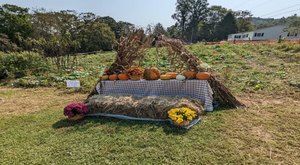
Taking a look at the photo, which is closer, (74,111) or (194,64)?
(74,111)

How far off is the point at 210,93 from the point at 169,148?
72.6 inches

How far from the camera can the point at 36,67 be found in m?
10.1

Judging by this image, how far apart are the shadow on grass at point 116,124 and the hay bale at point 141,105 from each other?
0.16m

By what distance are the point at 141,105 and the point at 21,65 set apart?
324 inches

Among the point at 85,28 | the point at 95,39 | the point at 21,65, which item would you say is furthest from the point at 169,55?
the point at 85,28

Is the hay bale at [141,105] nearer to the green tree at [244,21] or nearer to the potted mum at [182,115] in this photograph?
the potted mum at [182,115]

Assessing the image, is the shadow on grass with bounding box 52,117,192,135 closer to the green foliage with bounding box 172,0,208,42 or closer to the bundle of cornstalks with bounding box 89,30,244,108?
the bundle of cornstalks with bounding box 89,30,244,108

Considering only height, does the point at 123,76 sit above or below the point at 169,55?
below

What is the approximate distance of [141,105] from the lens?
4.16 metres

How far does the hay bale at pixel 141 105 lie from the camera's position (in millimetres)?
3971

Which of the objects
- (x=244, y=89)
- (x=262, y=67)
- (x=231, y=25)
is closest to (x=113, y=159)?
(x=244, y=89)

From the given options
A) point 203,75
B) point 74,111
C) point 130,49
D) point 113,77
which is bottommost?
point 74,111

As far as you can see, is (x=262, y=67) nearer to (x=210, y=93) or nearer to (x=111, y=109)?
(x=210, y=93)

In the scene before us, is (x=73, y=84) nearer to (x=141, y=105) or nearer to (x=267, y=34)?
(x=141, y=105)
